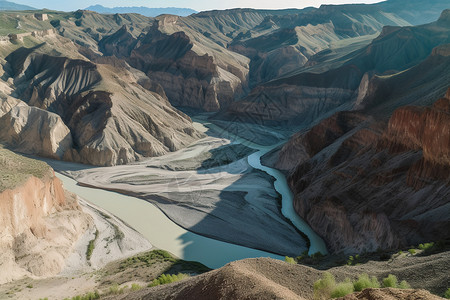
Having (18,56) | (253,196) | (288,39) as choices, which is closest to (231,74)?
(288,39)

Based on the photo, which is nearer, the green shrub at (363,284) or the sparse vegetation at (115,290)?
the green shrub at (363,284)

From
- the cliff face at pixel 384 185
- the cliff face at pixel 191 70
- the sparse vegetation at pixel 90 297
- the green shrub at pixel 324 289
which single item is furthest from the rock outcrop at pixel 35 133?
the green shrub at pixel 324 289

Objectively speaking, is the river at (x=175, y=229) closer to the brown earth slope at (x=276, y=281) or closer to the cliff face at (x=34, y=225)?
the cliff face at (x=34, y=225)

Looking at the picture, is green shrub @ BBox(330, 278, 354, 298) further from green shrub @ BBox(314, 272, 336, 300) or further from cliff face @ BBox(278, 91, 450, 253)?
cliff face @ BBox(278, 91, 450, 253)

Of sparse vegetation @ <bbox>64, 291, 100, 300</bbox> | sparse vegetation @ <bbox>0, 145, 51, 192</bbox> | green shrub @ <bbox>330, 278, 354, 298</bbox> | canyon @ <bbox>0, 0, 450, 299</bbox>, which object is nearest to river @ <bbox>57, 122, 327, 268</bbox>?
canyon @ <bbox>0, 0, 450, 299</bbox>

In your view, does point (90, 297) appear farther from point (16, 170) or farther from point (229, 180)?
point (229, 180)

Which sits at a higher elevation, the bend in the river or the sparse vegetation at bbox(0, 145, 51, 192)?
the sparse vegetation at bbox(0, 145, 51, 192)
